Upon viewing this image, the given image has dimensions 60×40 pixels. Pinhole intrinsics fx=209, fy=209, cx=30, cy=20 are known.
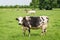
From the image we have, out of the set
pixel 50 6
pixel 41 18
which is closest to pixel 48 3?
pixel 50 6

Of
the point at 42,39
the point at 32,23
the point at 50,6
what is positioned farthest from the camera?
the point at 50,6

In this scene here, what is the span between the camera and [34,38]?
15.5 metres

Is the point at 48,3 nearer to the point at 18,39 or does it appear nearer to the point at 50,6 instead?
the point at 50,6

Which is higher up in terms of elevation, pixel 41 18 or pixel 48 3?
pixel 41 18

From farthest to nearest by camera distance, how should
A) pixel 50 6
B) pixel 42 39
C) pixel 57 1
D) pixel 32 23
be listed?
1. pixel 57 1
2. pixel 50 6
3. pixel 32 23
4. pixel 42 39

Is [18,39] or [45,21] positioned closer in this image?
[18,39]

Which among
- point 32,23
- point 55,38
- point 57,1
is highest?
point 32,23

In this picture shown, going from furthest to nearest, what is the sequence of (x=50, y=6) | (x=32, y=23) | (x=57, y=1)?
1. (x=57, y=1)
2. (x=50, y=6)
3. (x=32, y=23)

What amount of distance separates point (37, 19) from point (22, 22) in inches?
47.7

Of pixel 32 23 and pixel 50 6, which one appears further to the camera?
pixel 50 6

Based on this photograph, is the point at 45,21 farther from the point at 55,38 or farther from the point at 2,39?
the point at 2,39

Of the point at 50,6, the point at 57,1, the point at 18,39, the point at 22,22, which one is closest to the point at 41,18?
the point at 22,22

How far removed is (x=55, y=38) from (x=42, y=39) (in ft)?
3.91

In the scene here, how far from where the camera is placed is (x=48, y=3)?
8738 centimetres
